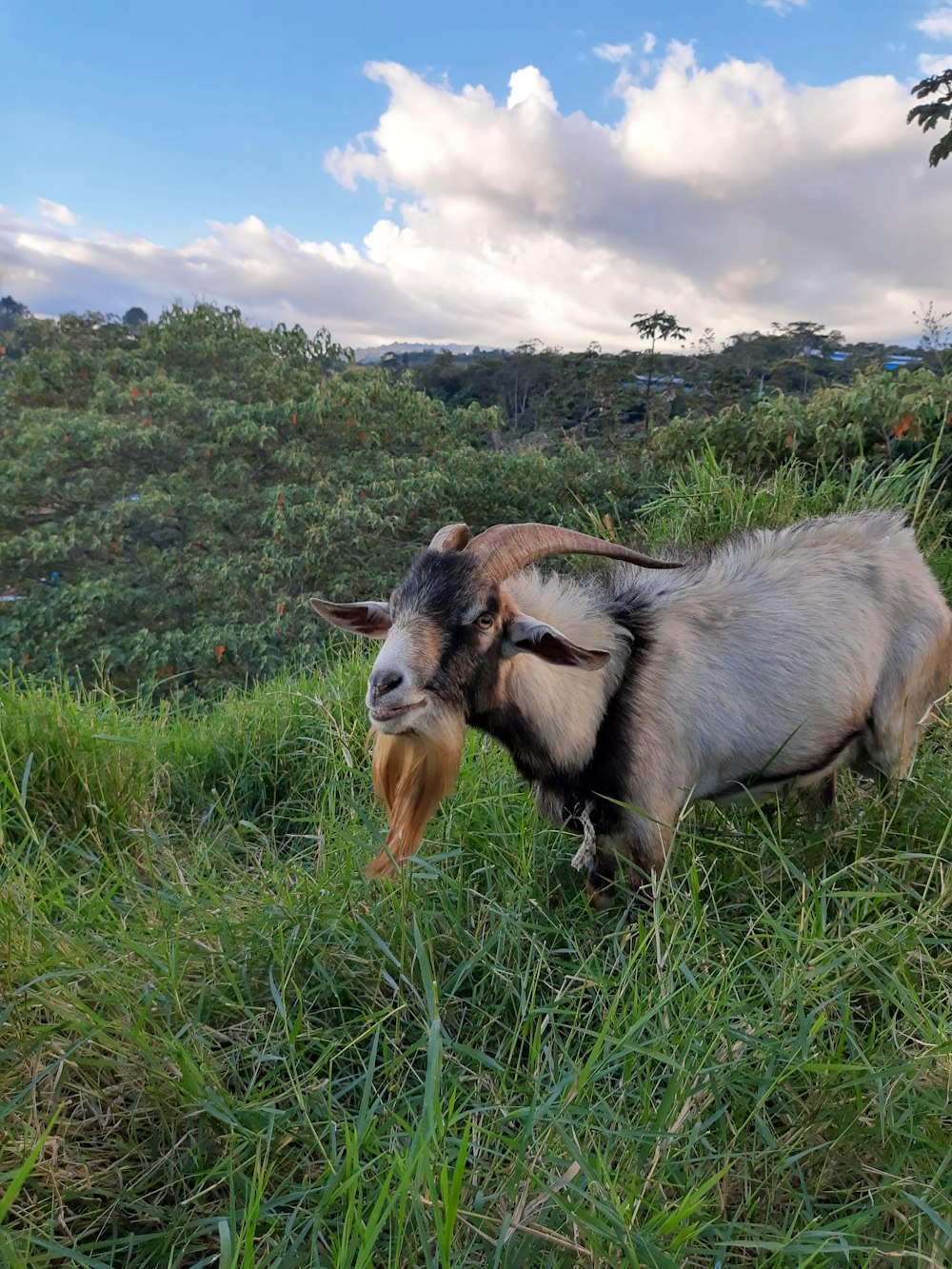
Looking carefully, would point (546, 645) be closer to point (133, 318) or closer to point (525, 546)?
point (525, 546)

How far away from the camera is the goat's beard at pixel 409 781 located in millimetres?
2416

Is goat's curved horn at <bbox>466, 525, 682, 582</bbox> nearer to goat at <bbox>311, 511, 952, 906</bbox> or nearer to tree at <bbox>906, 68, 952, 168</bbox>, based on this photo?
goat at <bbox>311, 511, 952, 906</bbox>

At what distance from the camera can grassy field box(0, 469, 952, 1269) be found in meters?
1.44

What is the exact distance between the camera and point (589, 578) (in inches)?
113

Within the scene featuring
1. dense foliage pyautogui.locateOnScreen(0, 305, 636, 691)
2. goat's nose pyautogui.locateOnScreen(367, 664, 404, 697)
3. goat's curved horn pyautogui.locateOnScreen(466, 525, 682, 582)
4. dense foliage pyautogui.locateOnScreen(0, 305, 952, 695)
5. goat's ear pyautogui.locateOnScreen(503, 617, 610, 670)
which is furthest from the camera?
dense foliage pyautogui.locateOnScreen(0, 305, 636, 691)

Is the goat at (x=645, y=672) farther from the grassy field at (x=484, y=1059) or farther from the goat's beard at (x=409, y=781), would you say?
the grassy field at (x=484, y=1059)

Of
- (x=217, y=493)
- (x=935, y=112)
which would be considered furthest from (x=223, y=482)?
(x=935, y=112)

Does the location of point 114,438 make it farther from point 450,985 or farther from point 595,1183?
point 595,1183

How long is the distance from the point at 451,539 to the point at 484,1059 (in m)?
1.46

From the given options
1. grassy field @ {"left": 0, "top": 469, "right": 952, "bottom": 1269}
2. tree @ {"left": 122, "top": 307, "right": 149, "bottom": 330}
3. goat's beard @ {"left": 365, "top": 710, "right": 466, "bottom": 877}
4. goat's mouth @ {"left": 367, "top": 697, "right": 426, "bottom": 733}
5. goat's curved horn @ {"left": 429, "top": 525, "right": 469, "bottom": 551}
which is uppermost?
tree @ {"left": 122, "top": 307, "right": 149, "bottom": 330}

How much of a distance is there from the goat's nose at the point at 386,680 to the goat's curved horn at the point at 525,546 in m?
A: 0.42

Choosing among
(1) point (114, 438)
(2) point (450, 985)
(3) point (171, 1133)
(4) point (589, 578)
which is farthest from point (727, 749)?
(1) point (114, 438)

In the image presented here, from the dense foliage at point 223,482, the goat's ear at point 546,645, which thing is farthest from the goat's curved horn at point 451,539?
the dense foliage at point 223,482

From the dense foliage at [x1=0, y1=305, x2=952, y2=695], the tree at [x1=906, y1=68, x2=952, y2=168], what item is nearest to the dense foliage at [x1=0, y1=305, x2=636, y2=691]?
the dense foliage at [x1=0, y1=305, x2=952, y2=695]
